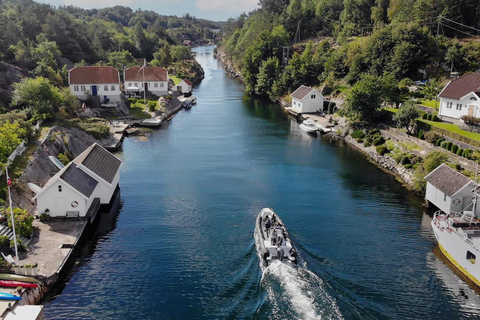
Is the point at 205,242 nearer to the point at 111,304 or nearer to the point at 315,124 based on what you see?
the point at 111,304

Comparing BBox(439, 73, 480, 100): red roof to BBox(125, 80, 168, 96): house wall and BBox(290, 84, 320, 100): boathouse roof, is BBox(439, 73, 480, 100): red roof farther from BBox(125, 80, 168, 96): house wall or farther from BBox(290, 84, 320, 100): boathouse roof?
BBox(125, 80, 168, 96): house wall

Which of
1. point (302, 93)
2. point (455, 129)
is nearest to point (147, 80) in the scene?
point (302, 93)

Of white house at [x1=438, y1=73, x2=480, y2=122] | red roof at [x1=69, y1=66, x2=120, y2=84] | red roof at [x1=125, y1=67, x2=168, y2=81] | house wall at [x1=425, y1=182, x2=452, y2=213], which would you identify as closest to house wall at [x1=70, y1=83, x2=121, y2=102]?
red roof at [x1=69, y1=66, x2=120, y2=84]

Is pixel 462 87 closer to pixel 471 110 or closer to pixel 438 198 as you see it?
pixel 471 110

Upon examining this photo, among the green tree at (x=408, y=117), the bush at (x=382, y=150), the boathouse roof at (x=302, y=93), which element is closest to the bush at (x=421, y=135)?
the green tree at (x=408, y=117)

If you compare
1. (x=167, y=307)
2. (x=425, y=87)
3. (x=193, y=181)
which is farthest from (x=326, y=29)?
(x=167, y=307)

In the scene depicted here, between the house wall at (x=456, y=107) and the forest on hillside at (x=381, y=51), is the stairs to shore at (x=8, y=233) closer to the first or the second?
the house wall at (x=456, y=107)
